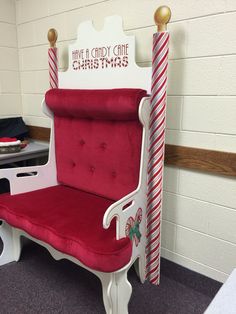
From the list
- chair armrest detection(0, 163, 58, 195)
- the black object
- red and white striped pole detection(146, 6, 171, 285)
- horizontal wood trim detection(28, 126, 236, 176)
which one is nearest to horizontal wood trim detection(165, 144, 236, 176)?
horizontal wood trim detection(28, 126, 236, 176)

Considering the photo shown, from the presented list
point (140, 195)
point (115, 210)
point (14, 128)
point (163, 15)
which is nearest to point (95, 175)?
point (140, 195)

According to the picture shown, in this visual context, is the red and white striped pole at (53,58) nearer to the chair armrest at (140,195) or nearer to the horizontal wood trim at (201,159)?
the chair armrest at (140,195)

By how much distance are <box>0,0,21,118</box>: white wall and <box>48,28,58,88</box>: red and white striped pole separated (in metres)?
0.63

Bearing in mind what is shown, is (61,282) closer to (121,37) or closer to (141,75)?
(141,75)

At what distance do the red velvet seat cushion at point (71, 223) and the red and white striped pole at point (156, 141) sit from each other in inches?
9.7

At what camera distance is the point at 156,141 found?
1445 mm

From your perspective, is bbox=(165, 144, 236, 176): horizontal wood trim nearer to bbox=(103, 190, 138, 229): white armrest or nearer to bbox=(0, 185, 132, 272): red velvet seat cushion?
bbox=(103, 190, 138, 229): white armrest

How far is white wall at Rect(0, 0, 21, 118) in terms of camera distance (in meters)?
2.21

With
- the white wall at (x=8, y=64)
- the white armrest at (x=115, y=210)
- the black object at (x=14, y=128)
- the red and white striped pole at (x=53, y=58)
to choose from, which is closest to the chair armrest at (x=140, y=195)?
the white armrest at (x=115, y=210)

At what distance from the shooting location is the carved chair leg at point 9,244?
1.77m

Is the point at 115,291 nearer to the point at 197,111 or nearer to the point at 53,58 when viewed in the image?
the point at 197,111

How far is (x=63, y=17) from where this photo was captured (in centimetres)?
194

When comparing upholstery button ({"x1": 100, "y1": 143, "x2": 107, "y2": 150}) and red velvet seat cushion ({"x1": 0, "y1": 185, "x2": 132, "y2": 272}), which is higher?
upholstery button ({"x1": 100, "y1": 143, "x2": 107, "y2": 150})

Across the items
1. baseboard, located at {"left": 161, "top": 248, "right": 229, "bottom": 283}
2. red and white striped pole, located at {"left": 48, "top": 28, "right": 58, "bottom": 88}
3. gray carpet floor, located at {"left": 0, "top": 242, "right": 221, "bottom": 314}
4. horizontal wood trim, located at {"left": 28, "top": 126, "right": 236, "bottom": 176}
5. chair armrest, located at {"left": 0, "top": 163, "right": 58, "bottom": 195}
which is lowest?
gray carpet floor, located at {"left": 0, "top": 242, "right": 221, "bottom": 314}
